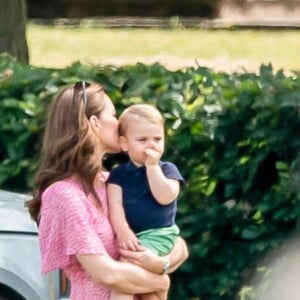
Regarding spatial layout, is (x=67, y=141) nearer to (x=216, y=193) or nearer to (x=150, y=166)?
(x=150, y=166)

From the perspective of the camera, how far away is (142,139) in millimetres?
4602

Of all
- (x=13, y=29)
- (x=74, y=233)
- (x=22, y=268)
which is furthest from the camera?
(x=13, y=29)

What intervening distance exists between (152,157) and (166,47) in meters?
16.9

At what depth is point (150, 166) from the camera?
4.57 meters

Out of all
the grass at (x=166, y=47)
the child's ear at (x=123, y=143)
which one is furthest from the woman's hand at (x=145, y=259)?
the grass at (x=166, y=47)

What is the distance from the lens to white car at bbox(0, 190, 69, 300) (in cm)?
610

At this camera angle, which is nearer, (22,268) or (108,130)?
(108,130)

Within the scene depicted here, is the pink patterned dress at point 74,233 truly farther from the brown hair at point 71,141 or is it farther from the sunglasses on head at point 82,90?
the sunglasses on head at point 82,90

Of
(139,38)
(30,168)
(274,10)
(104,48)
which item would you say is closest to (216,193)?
(30,168)

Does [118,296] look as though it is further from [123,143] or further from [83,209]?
[123,143]

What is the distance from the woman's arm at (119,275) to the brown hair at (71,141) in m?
0.23

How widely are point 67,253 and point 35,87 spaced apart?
317 cm

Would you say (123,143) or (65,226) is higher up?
(123,143)

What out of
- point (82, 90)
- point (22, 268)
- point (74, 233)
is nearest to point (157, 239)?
point (74, 233)
